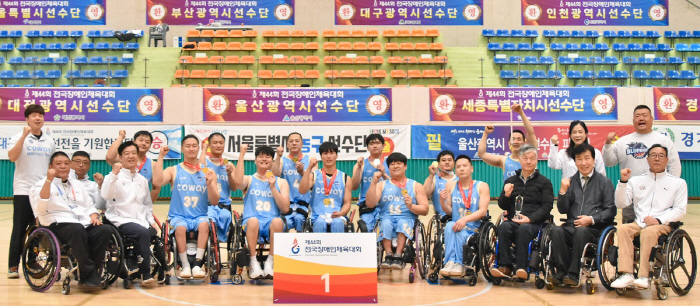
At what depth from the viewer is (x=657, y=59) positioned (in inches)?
635

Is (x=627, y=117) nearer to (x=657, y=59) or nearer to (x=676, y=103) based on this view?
(x=676, y=103)

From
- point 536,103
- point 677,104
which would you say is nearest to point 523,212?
point 536,103

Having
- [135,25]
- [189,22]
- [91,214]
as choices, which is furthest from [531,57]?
[91,214]

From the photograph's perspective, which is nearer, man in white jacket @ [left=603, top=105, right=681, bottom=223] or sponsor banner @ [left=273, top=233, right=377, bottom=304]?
sponsor banner @ [left=273, top=233, right=377, bottom=304]

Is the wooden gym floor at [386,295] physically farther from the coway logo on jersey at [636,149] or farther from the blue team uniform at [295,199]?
the coway logo on jersey at [636,149]

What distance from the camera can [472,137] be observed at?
1223 centimetres

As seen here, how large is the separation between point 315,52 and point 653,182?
1216 centimetres

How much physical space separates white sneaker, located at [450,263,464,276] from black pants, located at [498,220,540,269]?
31cm

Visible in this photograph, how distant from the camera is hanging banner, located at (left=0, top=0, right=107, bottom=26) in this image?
17.5 metres

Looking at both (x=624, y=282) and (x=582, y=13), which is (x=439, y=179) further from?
(x=582, y=13)

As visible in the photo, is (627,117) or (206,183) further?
(627,117)

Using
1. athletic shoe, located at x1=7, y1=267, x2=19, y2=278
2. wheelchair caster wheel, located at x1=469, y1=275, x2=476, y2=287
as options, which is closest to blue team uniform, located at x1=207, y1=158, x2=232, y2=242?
athletic shoe, located at x1=7, y1=267, x2=19, y2=278

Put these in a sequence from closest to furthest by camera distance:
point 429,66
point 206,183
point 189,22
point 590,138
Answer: point 206,183
point 590,138
point 429,66
point 189,22

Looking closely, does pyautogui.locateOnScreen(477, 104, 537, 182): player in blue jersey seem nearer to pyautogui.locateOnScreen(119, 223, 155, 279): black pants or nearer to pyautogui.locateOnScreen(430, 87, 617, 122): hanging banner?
pyautogui.locateOnScreen(119, 223, 155, 279): black pants
